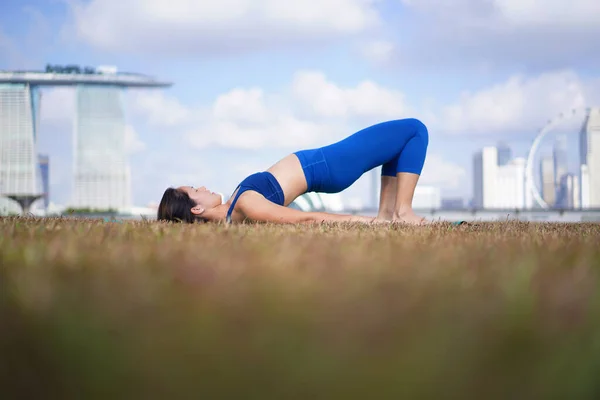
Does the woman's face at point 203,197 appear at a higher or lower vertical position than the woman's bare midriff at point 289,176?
lower

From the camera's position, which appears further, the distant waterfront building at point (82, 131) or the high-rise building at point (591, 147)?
the distant waterfront building at point (82, 131)

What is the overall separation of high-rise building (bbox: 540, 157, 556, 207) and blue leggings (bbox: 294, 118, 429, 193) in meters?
108

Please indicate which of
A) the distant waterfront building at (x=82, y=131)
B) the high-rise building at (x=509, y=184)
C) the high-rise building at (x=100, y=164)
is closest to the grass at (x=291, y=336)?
the distant waterfront building at (x=82, y=131)

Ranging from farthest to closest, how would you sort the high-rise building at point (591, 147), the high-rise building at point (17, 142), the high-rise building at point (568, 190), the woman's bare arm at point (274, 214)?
the high-rise building at point (568, 190) < the high-rise building at point (17, 142) < the high-rise building at point (591, 147) < the woman's bare arm at point (274, 214)

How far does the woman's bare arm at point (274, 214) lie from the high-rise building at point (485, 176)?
109 m

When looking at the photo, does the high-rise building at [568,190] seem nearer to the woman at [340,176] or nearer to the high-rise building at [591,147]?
the high-rise building at [591,147]

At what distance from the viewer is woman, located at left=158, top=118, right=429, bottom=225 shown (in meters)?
4.18

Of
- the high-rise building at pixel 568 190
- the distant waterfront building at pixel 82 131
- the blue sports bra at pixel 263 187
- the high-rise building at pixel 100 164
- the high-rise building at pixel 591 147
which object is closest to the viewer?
the blue sports bra at pixel 263 187

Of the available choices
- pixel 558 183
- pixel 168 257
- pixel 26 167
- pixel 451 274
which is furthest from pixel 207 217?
pixel 558 183

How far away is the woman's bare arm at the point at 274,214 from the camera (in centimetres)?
379

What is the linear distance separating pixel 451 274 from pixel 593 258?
54cm

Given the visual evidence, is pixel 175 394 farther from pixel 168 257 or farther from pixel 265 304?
pixel 168 257

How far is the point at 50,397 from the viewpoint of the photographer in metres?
0.71

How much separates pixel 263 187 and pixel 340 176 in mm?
1010
